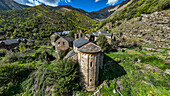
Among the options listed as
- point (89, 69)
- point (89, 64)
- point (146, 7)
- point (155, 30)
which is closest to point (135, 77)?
point (89, 69)

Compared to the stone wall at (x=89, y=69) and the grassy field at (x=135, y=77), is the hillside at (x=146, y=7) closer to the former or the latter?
the grassy field at (x=135, y=77)

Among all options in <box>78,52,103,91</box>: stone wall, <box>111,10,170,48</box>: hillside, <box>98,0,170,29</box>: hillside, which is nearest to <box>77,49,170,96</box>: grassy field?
<box>78,52,103,91</box>: stone wall

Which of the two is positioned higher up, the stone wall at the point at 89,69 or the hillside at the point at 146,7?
the hillside at the point at 146,7

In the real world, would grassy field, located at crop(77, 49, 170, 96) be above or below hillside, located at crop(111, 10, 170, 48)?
below

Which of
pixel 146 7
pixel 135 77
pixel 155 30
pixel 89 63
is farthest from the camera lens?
pixel 146 7

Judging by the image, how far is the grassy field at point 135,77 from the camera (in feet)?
41.1

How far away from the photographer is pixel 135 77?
15.0 meters

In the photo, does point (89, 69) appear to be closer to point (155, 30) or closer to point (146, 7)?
point (155, 30)

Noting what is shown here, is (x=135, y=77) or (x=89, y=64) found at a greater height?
(x=89, y=64)

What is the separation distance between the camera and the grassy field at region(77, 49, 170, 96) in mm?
12531

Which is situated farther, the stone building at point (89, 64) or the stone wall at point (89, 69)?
the stone wall at point (89, 69)

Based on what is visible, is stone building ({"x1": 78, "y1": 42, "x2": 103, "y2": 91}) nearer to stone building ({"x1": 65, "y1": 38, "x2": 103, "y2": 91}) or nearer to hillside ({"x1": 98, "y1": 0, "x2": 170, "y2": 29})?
stone building ({"x1": 65, "y1": 38, "x2": 103, "y2": 91})

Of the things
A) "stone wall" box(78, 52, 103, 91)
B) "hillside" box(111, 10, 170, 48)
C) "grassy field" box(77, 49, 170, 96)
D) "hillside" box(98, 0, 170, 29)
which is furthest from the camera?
"hillside" box(98, 0, 170, 29)

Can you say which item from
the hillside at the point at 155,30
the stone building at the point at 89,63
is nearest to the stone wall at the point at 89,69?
the stone building at the point at 89,63
